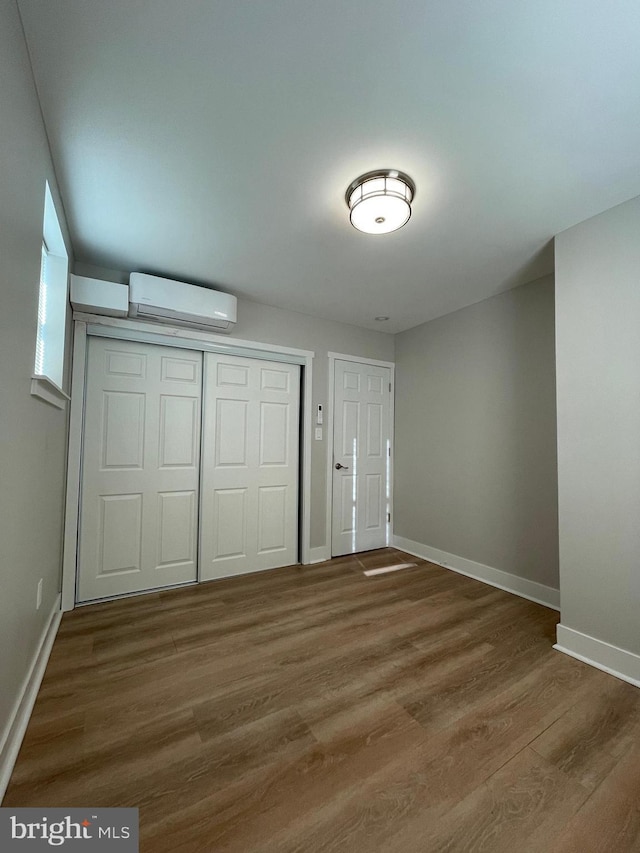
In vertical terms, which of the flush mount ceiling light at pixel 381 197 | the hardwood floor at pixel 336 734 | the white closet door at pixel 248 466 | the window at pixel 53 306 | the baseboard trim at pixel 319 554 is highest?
the flush mount ceiling light at pixel 381 197

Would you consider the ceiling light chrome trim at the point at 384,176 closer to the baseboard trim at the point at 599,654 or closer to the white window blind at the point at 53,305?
the white window blind at the point at 53,305

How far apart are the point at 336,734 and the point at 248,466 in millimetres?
2142

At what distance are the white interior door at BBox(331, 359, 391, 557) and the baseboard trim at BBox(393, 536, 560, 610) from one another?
403 millimetres

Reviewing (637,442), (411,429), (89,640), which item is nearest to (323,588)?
(89,640)

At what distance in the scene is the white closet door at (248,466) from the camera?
9.97ft

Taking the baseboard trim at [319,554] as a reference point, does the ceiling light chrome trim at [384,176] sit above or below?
above

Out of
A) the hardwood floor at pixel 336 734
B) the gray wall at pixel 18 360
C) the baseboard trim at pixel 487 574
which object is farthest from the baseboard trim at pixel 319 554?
the gray wall at pixel 18 360

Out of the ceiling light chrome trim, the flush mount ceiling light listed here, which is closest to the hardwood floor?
the flush mount ceiling light

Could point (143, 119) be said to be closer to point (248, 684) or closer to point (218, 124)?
point (218, 124)

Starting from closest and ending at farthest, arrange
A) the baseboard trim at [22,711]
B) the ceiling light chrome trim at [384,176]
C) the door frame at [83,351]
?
the baseboard trim at [22,711] < the ceiling light chrome trim at [384,176] < the door frame at [83,351]

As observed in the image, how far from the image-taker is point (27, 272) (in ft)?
4.31

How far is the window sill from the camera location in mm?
1415

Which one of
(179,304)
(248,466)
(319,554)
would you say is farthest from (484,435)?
(179,304)

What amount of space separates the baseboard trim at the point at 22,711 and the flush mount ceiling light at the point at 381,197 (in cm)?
258
